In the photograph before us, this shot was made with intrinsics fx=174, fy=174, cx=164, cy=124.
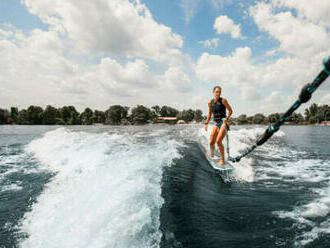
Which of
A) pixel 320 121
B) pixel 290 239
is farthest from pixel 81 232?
pixel 320 121

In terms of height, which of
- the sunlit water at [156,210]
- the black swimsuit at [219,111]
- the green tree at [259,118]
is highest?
the green tree at [259,118]

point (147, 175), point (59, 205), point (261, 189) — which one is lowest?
point (261, 189)

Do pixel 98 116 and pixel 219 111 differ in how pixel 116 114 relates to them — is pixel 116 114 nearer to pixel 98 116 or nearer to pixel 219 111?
→ pixel 98 116

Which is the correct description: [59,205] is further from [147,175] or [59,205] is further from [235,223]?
[235,223]

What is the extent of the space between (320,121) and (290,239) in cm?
13802

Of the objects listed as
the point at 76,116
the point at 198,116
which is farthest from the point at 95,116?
the point at 198,116

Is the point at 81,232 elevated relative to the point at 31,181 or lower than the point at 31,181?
elevated

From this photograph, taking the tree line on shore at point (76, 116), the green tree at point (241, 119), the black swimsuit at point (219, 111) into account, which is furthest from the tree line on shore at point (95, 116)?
the black swimsuit at point (219, 111)

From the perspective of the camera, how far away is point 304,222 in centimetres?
389

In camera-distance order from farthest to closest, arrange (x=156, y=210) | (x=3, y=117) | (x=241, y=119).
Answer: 1. (x=241, y=119)
2. (x=3, y=117)
3. (x=156, y=210)

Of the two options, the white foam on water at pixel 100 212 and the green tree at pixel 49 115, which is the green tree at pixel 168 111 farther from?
the white foam on water at pixel 100 212

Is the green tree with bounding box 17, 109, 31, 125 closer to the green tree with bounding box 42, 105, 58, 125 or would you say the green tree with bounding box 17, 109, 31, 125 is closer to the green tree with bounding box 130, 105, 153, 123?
the green tree with bounding box 42, 105, 58, 125

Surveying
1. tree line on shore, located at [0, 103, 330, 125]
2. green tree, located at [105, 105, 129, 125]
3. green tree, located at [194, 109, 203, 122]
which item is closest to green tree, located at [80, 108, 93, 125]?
tree line on shore, located at [0, 103, 330, 125]

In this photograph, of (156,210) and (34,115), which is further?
(34,115)
